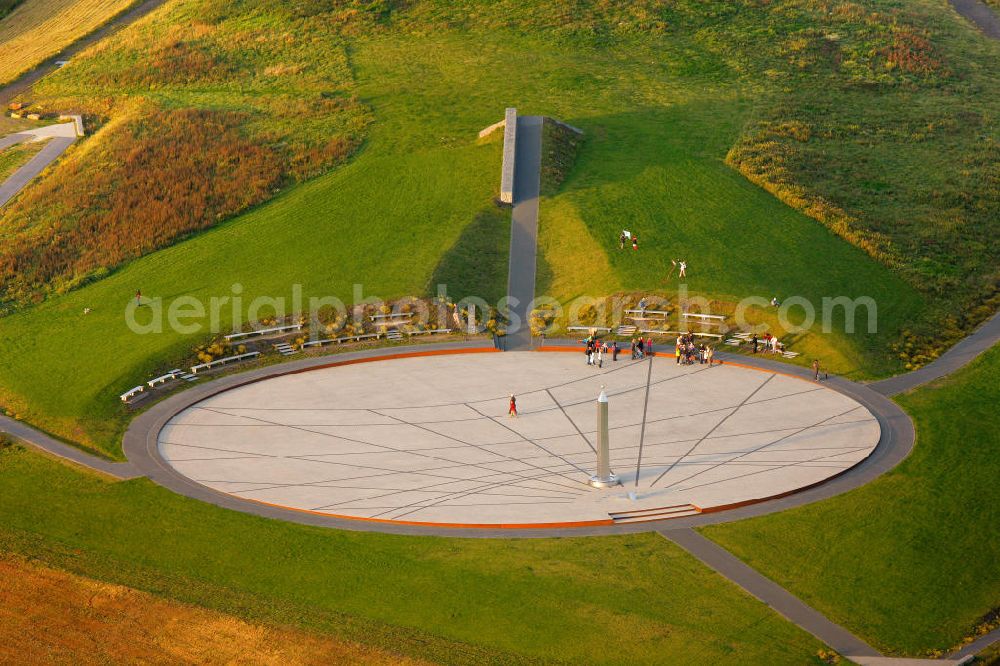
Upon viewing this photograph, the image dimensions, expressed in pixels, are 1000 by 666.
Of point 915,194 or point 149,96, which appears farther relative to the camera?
point 149,96

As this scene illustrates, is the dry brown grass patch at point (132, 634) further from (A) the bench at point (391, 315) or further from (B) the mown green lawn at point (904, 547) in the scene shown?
(A) the bench at point (391, 315)

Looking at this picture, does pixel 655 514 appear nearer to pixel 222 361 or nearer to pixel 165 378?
pixel 222 361

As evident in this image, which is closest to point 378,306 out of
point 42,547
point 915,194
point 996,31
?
point 42,547

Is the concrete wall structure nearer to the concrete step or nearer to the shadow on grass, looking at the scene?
the shadow on grass

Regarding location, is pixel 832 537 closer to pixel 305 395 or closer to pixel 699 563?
pixel 699 563

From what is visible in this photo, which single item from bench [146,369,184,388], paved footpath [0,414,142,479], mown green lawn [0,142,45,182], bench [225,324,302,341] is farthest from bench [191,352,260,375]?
mown green lawn [0,142,45,182]

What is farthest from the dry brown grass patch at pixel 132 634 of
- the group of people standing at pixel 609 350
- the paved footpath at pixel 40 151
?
the paved footpath at pixel 40 151
